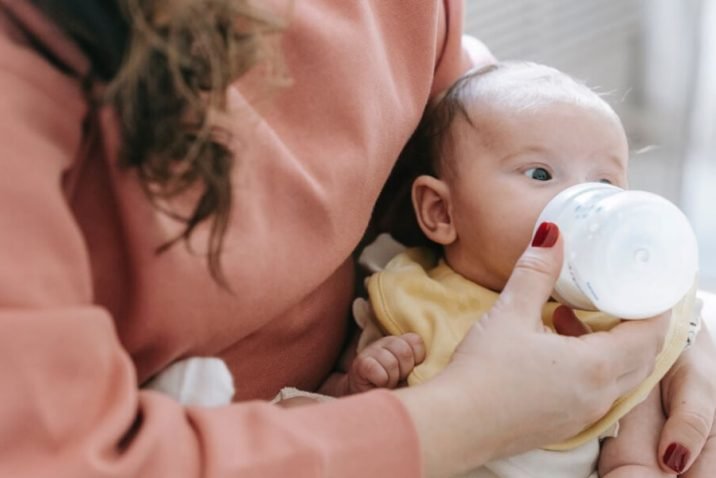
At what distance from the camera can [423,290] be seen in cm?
98

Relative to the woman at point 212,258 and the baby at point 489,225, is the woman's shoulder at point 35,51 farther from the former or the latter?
the baby at point 489,225

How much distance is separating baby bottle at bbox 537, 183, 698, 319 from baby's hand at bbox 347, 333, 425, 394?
0.53ft

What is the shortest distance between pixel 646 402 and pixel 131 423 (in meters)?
0.54

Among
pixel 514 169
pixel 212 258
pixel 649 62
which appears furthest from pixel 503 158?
pixel 649 62

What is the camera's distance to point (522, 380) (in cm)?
78

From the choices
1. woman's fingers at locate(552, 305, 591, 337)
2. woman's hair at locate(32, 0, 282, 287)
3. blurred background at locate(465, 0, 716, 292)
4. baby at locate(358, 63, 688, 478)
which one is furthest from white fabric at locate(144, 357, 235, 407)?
blurred background at locate(465, 0, 716, 292)

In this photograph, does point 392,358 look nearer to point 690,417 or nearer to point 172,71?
point 690,417

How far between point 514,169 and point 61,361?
0.52m

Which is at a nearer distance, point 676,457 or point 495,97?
point 676,457

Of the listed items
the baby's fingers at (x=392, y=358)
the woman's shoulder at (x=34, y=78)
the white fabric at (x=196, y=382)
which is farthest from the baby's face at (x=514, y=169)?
the woman's shoulder at (x=34, y=78)

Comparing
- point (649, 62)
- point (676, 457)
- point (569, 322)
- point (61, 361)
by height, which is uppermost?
point (61, 361)

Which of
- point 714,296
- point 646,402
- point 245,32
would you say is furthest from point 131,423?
point 714,296

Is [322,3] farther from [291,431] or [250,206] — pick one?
[291,431]

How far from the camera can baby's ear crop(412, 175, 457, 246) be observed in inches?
40.1
